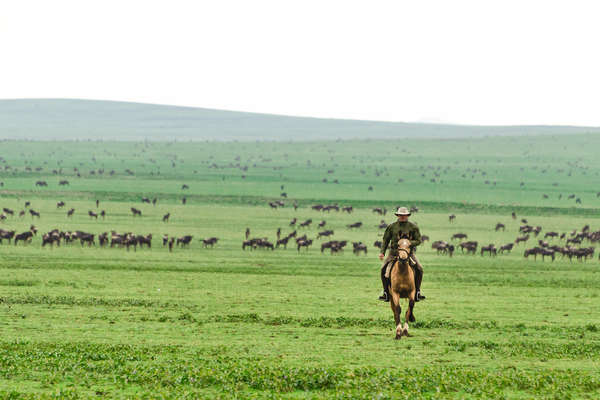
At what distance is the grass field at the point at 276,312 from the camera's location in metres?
13.9

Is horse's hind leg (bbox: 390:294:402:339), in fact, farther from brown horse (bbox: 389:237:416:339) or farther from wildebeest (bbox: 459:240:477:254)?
wildebeest (bbox: 459:240:477:254)

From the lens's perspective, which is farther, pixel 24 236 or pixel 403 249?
pixel 24 236

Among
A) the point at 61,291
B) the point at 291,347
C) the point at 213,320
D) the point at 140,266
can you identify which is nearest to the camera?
the point at 291,347

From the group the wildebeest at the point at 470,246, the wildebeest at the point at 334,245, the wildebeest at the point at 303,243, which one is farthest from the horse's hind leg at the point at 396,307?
the wildebeest at the point at 470,246

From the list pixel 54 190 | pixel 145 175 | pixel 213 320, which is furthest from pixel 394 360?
pixel 145 175

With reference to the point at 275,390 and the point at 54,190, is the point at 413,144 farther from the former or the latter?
the point at 275,390

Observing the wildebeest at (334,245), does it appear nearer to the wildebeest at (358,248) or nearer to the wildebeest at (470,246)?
the wildebeest at (358,248)

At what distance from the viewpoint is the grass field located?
45.5 ft

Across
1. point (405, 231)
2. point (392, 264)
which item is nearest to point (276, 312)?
point (392, 264)

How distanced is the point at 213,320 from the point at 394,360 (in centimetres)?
658

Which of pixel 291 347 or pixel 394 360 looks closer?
pixel 394 360

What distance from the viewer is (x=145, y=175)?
3907 inches

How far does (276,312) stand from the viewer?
2236 centimetres

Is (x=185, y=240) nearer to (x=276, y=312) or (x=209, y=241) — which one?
(x=209, y=241)
